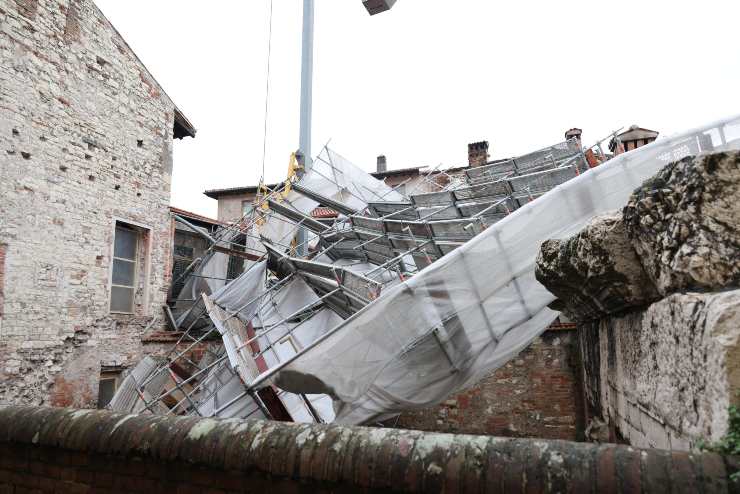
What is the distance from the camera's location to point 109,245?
33.7ft

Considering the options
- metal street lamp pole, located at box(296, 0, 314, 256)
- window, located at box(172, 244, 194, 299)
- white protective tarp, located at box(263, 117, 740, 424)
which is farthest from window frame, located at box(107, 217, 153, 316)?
white protective tarp, located at box(263, 117, 740, 424)

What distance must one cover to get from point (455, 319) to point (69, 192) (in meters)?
8.26

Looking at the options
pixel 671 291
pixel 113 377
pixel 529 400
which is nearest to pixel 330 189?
pixel 113 377

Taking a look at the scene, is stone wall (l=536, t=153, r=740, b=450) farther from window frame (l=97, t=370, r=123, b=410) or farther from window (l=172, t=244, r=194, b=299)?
window (l=172, t=244, r=194, b=299)

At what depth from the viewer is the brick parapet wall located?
56.3 inches

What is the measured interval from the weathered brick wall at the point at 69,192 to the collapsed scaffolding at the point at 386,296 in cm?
103

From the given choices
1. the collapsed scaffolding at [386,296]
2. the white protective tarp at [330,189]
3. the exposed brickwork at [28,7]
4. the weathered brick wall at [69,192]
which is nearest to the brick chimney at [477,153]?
the white protective tarp at [330,189]

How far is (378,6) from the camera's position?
7160 millimetres

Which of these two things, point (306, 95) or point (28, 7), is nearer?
point (28, 7)

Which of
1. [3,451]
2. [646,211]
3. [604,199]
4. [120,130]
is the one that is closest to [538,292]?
[604,199]

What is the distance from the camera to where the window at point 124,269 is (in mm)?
10570

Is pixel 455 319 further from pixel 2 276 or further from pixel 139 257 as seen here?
pixel 139 257

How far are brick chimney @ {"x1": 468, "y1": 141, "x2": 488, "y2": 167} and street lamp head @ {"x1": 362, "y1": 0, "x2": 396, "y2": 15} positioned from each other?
30.7 ft

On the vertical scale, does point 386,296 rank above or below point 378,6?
below
